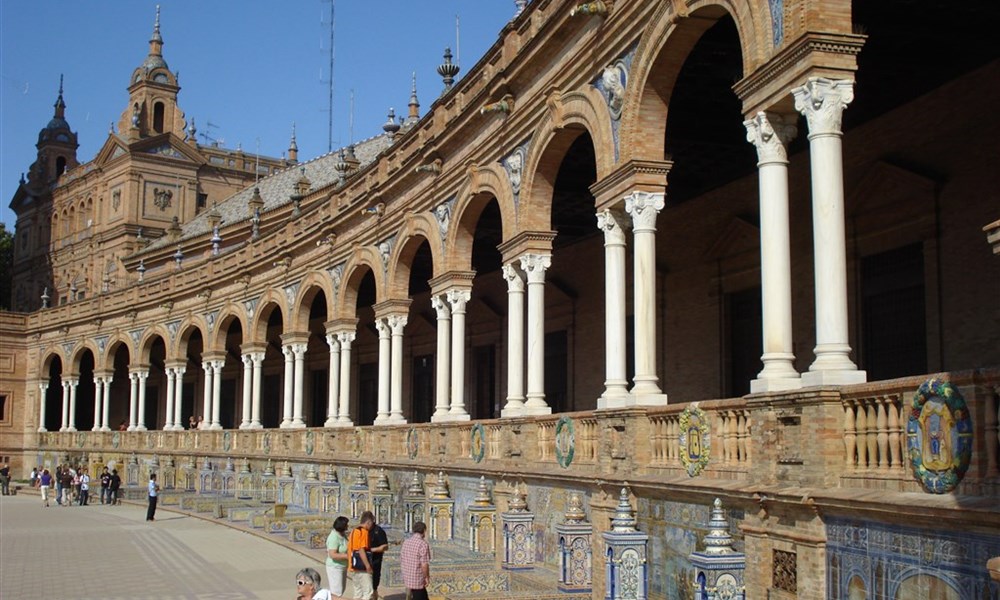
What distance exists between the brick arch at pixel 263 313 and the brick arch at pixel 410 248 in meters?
9.50

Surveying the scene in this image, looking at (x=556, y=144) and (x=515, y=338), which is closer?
(x=556, y=144)

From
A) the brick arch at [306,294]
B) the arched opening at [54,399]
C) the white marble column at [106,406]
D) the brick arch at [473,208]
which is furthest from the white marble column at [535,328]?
the arched opening at [54,399]

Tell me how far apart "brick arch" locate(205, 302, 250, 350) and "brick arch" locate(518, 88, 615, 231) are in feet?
70.2

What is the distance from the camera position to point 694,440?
37.8ft

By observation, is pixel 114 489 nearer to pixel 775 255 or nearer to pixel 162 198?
pixel 162 198

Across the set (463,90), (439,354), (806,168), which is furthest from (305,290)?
(806,168)

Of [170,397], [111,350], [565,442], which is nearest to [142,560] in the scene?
[565,442]

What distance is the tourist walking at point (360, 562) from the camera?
514 inches

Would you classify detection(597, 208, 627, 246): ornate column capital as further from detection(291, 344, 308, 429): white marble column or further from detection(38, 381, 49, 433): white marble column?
detection(38, 381, 49, 433): white marble column

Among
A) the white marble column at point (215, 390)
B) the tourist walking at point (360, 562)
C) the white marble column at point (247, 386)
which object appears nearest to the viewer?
the tourist walking at point (360, 562)

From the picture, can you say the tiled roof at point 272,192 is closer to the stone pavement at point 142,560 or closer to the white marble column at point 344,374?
the white marble column at point 344,374

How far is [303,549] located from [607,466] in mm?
9854

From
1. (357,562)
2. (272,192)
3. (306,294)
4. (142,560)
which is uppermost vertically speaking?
(272,192)

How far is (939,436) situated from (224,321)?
113 ft
